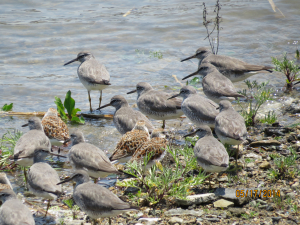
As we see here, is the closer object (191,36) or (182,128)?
(182,128)

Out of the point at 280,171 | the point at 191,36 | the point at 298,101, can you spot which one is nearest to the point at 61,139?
the point at 280,171

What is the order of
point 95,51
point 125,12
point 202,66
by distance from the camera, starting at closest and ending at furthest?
point 202,66 < point 95,51 < point 125,12

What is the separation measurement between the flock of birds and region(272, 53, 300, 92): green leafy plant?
1.50 ft

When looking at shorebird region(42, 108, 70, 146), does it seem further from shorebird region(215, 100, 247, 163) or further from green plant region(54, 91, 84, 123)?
shorebird region(215, 100, 247, 163)

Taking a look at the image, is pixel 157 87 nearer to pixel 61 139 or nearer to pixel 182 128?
pixel 182 128

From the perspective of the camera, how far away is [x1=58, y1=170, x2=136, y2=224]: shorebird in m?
4.64

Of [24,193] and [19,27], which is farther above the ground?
[19,27]

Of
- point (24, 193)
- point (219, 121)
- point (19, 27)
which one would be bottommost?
point (24, 193)

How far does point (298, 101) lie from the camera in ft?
29.0

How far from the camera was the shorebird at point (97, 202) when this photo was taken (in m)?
4.64

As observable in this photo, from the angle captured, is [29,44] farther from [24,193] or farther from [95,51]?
[24,193]

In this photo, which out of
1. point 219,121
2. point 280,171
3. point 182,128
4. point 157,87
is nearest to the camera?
point 280,171

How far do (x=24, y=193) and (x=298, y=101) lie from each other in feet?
19.6

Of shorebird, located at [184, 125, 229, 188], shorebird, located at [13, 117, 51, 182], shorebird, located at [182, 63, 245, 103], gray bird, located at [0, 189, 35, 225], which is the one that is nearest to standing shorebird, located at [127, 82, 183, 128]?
shorebird, located at [182, 63, 245, 103]
